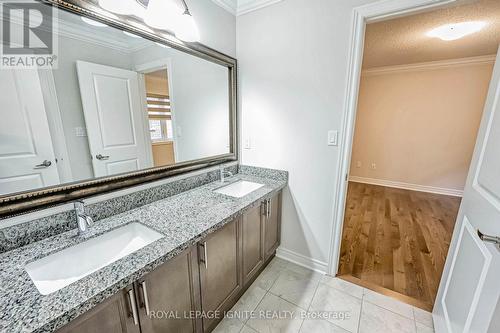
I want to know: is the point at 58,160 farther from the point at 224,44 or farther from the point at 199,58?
the point at 224,44

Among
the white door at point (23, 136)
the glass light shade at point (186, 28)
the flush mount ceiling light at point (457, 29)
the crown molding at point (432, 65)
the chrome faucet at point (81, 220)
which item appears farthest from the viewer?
the crown molding at point (432, 65)

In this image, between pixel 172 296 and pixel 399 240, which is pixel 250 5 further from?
pixel 399 240

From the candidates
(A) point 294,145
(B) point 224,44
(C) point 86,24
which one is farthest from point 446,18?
(C) point 86,24

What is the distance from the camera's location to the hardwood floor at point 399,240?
1.78 meters

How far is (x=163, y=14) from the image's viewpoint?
3.71ft

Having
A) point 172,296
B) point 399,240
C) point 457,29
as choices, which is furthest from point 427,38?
point 172,296

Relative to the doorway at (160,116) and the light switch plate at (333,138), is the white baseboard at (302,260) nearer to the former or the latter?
the light switch plate at (333,138)

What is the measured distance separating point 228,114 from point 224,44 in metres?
0.60

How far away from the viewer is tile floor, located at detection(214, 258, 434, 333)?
53.8 inches

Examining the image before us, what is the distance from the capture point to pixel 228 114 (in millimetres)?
1979

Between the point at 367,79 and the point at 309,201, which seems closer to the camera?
the point at 309,201

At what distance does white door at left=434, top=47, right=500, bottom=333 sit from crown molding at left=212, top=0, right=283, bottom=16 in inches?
60.9

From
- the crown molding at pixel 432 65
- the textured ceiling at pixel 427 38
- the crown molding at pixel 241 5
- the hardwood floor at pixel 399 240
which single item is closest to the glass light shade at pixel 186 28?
the crown molding at pixel 241 5

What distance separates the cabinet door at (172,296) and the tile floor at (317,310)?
0.45m
